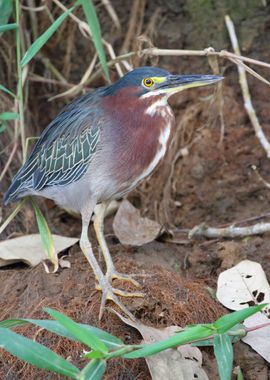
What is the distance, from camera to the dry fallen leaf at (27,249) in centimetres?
381

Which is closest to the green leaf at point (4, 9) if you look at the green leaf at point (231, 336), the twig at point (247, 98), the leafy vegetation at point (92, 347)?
the twig at point (247, 98)

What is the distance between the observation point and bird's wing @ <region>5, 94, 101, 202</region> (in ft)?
11.7

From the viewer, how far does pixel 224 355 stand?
2.71 meters

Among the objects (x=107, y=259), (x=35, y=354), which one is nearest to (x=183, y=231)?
(x=107, y=259)

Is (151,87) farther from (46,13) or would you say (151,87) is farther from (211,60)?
(46,13)

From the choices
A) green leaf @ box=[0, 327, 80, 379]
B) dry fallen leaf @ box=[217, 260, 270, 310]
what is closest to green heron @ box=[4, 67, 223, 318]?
dry fallen leaf @ box=[217, 260, 270, 310]

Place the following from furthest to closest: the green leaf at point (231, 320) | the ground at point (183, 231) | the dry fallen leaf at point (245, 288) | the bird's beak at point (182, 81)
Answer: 1. the bird's beak at point (182, 81)
2. the dry fallen leaf at point (245, 288)
3. the ground at point (183, 231)
4. the green leaf at point (231, 320)

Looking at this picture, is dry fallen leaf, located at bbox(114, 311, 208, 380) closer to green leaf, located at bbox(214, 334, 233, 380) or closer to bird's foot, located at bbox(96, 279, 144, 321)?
bird's foot, located at bbox(96, 279, 144, 321)

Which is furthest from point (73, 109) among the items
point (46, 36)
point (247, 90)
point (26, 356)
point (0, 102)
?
point (26, 356)

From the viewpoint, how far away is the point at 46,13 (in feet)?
15.3

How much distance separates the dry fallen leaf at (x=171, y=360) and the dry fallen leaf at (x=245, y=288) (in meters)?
0.32

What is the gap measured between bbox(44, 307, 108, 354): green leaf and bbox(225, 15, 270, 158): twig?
1.96 m

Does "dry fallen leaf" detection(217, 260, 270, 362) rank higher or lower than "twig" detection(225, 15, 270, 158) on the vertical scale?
lower

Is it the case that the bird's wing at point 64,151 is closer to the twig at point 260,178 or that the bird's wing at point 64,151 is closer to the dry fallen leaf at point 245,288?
the dry fallen leaf at point 245,288
